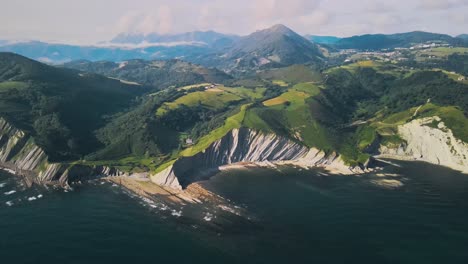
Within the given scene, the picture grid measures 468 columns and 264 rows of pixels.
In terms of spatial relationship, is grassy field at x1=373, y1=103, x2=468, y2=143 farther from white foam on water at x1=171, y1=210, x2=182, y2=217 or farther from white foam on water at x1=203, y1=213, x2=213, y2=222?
white foam on water at x1=171, y1=210, x2=182, y2=217

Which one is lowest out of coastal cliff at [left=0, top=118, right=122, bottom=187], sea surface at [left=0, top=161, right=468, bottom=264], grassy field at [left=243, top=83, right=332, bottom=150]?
sea surface at [left=0, top=161, right=468, bottom=264]

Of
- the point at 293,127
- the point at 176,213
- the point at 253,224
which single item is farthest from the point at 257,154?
the point at 253,224

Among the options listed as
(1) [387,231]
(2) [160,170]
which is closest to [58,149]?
(2) [160,170]

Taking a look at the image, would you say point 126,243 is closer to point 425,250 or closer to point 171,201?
point 171,201

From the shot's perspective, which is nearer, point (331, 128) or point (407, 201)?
point (407, 201)

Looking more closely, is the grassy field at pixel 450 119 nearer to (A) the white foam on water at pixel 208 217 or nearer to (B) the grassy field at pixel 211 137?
(B) the grassy field at pixel 211 137

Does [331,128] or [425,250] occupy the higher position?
[331,128]

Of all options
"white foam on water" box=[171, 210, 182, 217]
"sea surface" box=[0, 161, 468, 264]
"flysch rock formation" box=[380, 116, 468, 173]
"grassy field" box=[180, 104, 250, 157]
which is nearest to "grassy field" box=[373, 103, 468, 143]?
"flysch rock formation" box=[380, 116, 468, 173]
